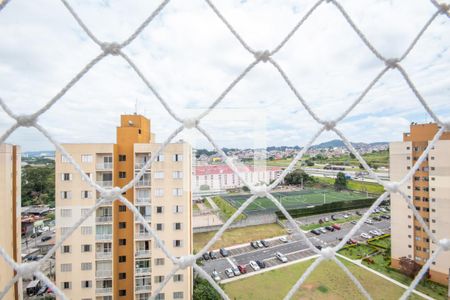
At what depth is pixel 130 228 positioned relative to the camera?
78.1 inches

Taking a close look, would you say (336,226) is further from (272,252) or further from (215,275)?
(215,275)

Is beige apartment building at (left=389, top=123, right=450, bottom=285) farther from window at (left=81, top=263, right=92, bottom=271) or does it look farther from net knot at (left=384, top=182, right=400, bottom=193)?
window at (left=81, top=263, right=92, bottom=271)

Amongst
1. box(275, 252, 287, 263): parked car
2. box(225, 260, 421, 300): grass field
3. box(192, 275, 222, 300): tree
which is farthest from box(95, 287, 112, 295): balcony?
box(275, 252, 287, 263): parked car

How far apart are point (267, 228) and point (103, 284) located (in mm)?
3497

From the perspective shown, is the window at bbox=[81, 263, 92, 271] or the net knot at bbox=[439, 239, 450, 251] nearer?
the net knot at bbox=[439, 239, 450, 251]

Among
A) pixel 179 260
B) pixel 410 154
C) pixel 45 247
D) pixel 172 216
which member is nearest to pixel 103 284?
pixel 172 216

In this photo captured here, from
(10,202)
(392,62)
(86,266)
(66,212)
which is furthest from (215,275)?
(392,62)

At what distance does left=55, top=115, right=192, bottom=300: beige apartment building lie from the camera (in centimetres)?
175

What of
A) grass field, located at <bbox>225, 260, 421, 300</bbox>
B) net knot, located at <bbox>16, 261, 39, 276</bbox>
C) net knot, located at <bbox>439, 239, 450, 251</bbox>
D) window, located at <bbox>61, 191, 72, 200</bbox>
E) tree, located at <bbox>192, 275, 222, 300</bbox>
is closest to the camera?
net knot, located at <bbox>16, 261, 39, 276</bbox>

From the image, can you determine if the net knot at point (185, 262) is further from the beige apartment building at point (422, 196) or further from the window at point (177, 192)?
the window at point (177, 192)

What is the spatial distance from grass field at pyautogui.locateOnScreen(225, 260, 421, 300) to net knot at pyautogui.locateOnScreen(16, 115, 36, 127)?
286cm

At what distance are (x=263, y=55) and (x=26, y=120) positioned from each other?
1.81ft

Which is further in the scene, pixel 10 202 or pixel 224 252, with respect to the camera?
pixel 224 252

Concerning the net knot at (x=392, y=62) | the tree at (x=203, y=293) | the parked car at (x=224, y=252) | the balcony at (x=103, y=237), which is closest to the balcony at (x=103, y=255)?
the balcony at (x=103, y=237)
